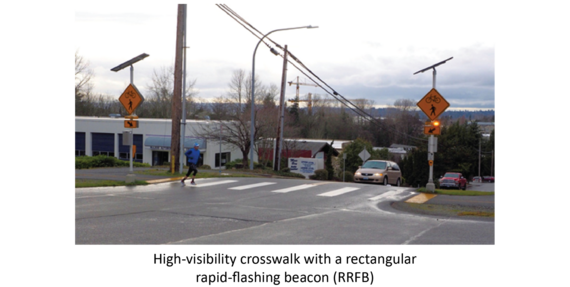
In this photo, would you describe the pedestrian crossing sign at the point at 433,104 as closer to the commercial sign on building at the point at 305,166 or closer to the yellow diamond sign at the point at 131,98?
the yellow diamond sign at the point at 131,98

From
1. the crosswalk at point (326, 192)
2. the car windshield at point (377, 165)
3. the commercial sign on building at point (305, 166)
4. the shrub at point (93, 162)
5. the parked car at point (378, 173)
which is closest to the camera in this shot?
the crosswalk at point (326, 192)

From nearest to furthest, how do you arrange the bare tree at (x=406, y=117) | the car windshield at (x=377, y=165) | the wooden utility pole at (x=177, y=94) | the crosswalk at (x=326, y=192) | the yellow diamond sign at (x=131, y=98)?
the crosswalk at (x=326, y=192) < the yellow diamond sign at (x=131, y=98) < the wooden utility pole at (x=177, y=94) < the car windshield at (x=377, y=165) < the bare tree at (x=406, y=117)

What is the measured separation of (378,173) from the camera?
25703 mm

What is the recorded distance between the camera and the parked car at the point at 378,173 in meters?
25.7

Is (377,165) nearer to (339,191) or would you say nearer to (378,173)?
(378,173)

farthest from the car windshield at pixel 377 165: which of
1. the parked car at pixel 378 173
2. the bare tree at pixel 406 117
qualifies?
the bare tree at pixel 406 117

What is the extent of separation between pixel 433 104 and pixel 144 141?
140 feet

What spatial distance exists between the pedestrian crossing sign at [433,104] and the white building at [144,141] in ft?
119

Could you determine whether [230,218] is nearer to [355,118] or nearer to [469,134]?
[469,134]

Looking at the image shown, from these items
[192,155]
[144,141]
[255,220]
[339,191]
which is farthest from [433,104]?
[144,141]

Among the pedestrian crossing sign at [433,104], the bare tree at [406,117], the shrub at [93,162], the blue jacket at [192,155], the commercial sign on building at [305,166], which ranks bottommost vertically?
the commercial sign on building at [305,166]

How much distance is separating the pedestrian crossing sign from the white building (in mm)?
36402
